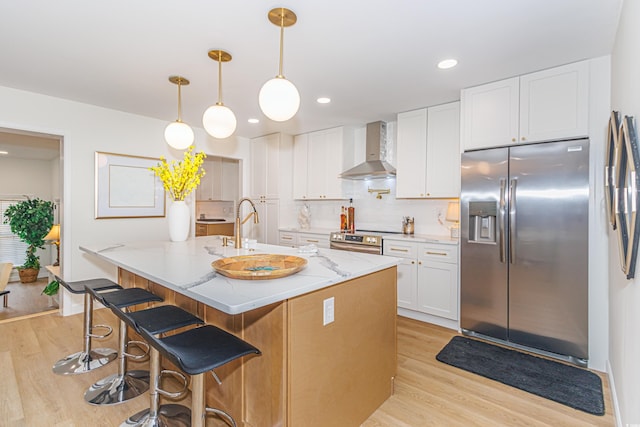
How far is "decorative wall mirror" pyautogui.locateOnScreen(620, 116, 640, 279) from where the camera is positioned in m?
1.25

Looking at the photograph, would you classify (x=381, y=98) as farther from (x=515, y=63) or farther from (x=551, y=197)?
(x=551, y=197)

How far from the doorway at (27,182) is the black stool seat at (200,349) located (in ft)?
13.9

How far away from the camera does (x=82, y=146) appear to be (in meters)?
3.68

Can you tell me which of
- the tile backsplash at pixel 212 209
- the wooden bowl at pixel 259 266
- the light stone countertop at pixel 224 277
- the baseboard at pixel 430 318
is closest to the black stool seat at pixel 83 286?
the light stone countertop at pixel 224 277

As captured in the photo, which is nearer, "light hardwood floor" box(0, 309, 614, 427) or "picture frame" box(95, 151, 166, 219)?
"light hardwood floor" box(0, 309, 614, 427)

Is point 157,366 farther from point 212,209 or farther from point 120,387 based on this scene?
point 212,209

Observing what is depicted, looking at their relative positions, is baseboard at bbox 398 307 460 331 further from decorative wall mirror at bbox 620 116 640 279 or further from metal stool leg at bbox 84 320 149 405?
metal stool leg at bbox 84 320 149 405

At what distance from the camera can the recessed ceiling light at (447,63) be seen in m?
2.53

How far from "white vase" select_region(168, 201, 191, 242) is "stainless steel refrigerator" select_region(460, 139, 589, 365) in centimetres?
270

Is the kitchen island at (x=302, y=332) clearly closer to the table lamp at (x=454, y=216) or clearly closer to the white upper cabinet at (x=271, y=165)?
the table lamp at (x=454, y=216)

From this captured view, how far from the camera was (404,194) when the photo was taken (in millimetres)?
3850

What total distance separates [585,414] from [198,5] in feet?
11.1

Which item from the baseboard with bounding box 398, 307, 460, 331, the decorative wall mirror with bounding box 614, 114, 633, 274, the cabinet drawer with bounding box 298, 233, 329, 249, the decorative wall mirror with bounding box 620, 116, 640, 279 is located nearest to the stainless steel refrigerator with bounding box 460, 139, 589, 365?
the baseboard with bounding box 398, 307, 460, 331

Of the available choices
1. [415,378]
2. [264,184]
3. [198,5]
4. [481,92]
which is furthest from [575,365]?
[264,184]
